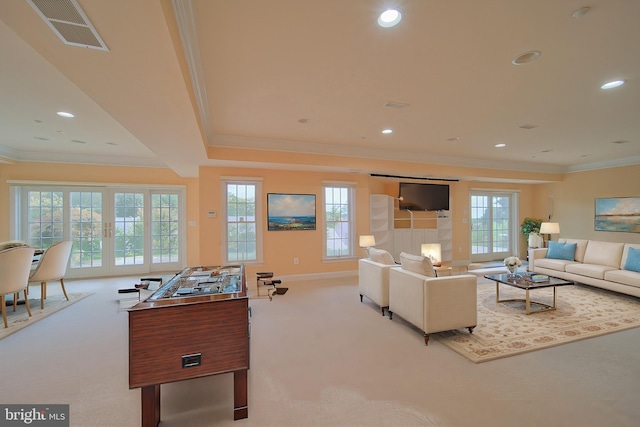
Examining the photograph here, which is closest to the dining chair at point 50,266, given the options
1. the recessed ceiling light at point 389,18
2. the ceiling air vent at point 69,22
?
the ceiling air vent at point 69,22

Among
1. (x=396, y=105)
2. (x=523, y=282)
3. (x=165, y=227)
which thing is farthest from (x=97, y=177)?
(x=523, y=282)

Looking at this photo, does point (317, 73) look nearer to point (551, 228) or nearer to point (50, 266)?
point (50, 266)

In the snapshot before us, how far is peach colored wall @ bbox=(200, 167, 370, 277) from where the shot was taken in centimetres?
528

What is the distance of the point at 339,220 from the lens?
6.29 metres

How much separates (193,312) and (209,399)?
2.87 feet

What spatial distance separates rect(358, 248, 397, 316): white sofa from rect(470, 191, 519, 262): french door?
5173 mm

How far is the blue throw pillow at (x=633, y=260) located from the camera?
4402mm

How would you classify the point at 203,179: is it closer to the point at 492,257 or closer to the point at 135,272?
the point at 135,272

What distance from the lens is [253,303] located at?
14.3 ft

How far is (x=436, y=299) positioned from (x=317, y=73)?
2.61 metres

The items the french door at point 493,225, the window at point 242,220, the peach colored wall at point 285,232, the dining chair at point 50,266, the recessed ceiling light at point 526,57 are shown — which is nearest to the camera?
the recessed ceiling light at point 526,57

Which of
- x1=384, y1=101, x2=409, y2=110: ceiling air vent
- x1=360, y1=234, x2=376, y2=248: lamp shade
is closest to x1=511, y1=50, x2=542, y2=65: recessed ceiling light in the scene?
x1=384, y1=101, x2=409, y2=110: ceiling air vent

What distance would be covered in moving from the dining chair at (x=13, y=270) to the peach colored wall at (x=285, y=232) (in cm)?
229

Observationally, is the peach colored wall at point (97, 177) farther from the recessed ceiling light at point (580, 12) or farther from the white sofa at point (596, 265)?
the white sofa at point (596, 265)
